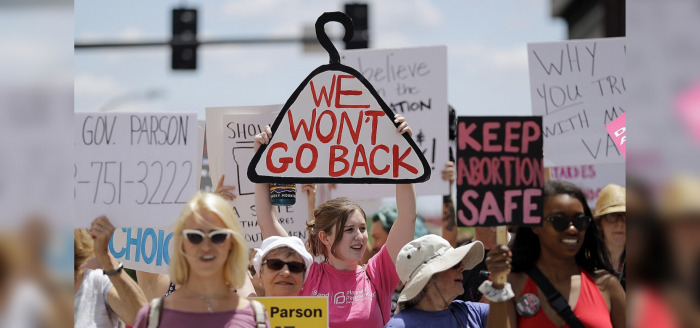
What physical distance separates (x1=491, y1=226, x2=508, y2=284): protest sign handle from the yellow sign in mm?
712

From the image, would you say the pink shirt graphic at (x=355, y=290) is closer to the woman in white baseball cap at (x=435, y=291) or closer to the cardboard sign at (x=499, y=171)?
the woman in white baseball cap at (x=435, y=291)

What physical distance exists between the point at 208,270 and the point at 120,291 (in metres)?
0.89

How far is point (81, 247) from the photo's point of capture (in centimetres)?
365

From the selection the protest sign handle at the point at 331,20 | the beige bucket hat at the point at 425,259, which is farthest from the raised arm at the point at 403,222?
the protest sign handle at the point at 331,20

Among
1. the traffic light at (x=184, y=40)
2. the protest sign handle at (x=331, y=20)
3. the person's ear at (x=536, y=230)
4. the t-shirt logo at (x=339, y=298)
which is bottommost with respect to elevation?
the t-shirt logo at (x=339, y=298)

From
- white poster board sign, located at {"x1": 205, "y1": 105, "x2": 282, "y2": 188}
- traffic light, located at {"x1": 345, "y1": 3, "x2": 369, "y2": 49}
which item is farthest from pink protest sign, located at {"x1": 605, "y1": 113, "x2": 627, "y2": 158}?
traffic light, located at {"x1": 345, "y1": 3, "x2": 369, "y2": 49}

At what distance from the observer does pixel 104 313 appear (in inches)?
141

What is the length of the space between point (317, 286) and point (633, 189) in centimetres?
288

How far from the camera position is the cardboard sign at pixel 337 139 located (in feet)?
11.4

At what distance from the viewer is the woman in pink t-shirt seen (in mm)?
3553

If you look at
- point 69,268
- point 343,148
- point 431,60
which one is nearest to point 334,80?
point 343,148

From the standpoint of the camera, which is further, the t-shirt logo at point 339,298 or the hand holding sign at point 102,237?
the t-shirt logo at point 339,298

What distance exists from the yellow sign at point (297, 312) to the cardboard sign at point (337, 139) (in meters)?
0.61

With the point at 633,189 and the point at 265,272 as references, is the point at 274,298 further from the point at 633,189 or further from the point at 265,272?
the point at 633,189
